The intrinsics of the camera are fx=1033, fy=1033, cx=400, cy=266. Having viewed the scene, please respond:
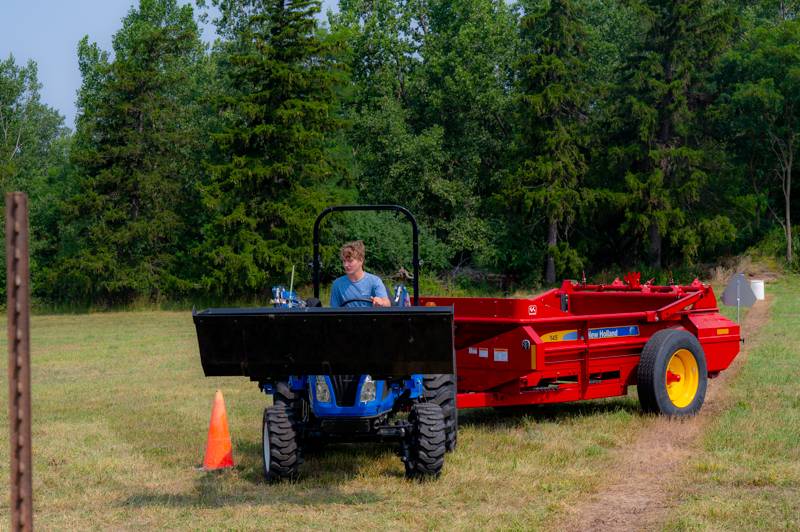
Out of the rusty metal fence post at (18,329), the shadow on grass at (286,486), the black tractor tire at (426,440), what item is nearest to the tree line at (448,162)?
the shadow on grass at (286,486)

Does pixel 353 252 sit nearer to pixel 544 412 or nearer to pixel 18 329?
pixel 544 412

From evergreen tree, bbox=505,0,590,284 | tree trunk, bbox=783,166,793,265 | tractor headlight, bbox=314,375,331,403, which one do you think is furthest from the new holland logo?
tree trunk, bbox=783,166,793,265

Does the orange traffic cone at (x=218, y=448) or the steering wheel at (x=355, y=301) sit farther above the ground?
the steering wheel at (x=355, y=301)

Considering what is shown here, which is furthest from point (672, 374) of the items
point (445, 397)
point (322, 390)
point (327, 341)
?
point (327, 341)

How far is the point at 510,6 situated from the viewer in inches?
2447

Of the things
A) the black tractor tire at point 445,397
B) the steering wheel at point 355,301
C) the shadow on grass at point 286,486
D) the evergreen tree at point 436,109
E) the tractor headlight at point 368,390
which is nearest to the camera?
the shadow on grass at point 286,486

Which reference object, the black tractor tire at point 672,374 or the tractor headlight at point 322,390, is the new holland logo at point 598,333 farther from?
the tractor headlight at point 322,390

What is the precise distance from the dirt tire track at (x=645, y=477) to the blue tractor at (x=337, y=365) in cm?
137

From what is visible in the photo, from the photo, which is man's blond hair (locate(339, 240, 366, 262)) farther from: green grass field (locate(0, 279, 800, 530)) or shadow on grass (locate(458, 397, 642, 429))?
shadow on grass (locate(458, 397, 642, 429))

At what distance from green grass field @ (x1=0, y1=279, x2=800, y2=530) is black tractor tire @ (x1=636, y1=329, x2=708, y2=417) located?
0.89 ft

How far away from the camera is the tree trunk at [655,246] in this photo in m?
46.8

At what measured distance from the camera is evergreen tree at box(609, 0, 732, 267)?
46.1 m

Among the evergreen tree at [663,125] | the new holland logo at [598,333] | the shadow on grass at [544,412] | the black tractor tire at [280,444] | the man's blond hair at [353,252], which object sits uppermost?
the evergreen tree at [663,125]

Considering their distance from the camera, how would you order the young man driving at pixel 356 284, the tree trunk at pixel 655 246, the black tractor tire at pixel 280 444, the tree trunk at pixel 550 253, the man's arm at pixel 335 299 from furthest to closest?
the tree trunk at pixel 550 253 < the tree trunk at pixel 655 246 < the man's arm at pixel 335 299 < the young man driving at pixel 356 284 < the black tractor tire at pixel 280 444
